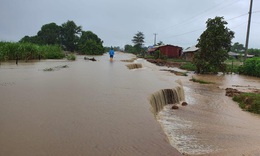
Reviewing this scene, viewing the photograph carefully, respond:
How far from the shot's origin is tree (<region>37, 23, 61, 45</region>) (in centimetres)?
7000

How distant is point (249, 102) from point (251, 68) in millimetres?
17507

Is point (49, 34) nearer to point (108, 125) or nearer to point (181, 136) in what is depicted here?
point (108, 125)

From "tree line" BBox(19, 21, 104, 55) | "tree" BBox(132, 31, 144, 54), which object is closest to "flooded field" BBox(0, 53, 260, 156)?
"tree line" BBox(19, 21, 104, 55)

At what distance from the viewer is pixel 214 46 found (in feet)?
83.5

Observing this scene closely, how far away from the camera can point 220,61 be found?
2561cm

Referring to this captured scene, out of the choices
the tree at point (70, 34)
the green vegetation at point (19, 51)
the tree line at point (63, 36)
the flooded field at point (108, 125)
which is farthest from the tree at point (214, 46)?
the tree at point (70, 34)

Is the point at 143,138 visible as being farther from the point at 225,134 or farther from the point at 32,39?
the point at 32,39

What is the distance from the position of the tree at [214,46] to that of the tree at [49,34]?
177ft

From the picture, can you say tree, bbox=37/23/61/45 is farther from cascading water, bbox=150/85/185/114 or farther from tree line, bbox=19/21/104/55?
cascading water, bbox=150/85/185/114

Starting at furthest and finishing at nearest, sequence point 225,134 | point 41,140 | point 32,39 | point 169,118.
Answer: point 32,39
point 169,118
point 225,134
point 41,140

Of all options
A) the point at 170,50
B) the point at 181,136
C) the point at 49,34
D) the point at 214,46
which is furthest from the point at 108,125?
the point at 49,34

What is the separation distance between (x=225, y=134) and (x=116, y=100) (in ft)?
11.0

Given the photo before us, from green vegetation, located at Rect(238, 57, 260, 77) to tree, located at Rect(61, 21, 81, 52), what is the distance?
180 feet

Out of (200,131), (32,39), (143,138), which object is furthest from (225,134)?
(32,39)
